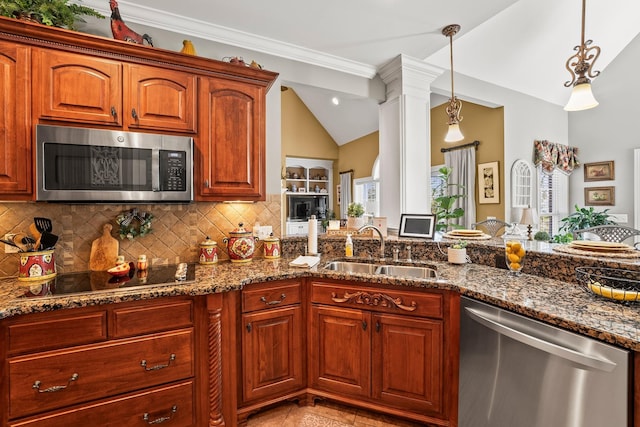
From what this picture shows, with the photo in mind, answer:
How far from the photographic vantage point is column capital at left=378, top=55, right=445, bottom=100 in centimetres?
311

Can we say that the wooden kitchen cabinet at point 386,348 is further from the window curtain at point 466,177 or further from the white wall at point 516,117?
the window curtain at point 466,177

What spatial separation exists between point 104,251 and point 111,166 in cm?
65

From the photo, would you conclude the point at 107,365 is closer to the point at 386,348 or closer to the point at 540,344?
the point at 386,348

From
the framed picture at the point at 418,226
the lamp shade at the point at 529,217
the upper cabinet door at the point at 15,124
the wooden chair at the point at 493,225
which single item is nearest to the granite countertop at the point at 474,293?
the framed picture at the point at 418,226

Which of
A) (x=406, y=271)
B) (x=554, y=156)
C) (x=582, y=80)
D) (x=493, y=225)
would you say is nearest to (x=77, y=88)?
(x=406, y=271)

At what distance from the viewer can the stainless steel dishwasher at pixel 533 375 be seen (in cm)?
108

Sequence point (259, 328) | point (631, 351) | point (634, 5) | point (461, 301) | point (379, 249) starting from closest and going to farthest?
1. point (631, 351)
2. point (461, 301)
3. point (259, 328)
4. point (379, 249)
5. point (634, 5)

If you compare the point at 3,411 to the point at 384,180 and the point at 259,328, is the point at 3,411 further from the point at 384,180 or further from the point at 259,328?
the point at 384,180

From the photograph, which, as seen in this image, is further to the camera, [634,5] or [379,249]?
[634,5]

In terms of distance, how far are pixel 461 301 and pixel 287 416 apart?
137cm

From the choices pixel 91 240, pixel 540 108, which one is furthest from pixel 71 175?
pixel 540 108

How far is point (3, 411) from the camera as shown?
140cm

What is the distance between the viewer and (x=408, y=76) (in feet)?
10.4

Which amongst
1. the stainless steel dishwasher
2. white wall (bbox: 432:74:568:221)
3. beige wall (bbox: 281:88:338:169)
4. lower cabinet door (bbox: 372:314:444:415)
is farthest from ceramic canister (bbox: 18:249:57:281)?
beige wall (bbox: 281:88:338:169)
